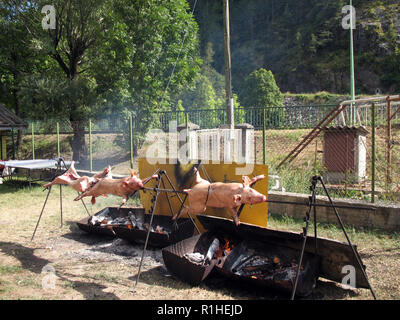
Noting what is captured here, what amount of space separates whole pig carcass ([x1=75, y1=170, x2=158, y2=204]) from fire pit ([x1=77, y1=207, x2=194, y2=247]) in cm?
73

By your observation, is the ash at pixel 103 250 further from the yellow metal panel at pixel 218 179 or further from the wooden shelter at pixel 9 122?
the wooden shelter at pixel 9 122

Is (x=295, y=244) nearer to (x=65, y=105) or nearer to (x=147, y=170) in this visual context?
(x=147, y=170)

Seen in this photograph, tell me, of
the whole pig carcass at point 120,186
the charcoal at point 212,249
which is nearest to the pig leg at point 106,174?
the whole pig carcass at point 120,186

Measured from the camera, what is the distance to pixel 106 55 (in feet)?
47.8

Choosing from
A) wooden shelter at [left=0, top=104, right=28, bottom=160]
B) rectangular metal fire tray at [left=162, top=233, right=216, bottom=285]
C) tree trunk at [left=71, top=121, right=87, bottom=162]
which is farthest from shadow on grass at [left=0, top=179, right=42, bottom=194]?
rectangular metal fire tray at [left=162, top=233, right=216, bottom=285]

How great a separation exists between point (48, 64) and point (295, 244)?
19285 millimetres

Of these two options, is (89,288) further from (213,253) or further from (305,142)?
(305,142)

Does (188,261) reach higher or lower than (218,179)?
lower

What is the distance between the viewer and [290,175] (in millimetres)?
8719

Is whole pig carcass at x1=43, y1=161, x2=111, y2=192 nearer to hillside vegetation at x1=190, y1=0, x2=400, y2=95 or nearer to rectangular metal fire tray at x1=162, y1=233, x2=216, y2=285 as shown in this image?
rectangular metal fire tray at x1=162, y1=233, x2=216, y2=285

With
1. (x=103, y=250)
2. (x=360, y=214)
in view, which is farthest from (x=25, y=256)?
(x=360, y=214)

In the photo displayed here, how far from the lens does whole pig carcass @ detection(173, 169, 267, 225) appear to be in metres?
4.09

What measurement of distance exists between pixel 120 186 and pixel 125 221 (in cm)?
165
